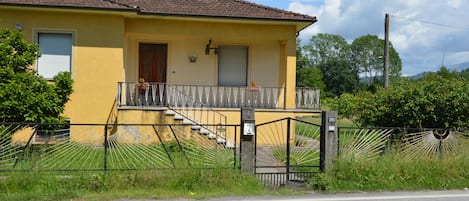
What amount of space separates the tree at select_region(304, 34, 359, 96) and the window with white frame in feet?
249

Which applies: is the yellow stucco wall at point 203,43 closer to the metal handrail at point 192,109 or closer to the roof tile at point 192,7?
the roof tile at point 192,7

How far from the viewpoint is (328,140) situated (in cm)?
966

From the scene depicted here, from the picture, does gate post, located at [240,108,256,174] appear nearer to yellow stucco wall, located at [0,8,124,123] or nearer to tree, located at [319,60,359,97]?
yellow stucco wall, located at [0,8,124,123]

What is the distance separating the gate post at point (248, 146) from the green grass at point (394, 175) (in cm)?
124

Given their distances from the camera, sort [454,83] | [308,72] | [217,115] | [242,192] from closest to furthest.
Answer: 1. [242,192]
2. [454,83]
3. [217,115]
4. [308,72]

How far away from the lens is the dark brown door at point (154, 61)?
17.5 m

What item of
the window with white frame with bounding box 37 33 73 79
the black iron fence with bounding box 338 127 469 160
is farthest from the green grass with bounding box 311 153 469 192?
the window with white frame with bounding box 37 33 73 79

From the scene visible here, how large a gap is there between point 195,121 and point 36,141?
7007 mm

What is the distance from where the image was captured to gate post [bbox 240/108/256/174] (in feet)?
30.7

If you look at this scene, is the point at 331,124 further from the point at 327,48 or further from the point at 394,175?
the point at 327,48

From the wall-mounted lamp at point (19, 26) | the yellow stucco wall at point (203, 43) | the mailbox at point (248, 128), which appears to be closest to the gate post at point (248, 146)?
the mailbox at point (248, 128)

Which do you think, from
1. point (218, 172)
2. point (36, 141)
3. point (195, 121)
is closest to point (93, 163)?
point (36, 141)

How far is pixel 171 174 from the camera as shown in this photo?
8914 millimetres

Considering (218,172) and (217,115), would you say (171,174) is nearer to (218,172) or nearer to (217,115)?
(218,172)
